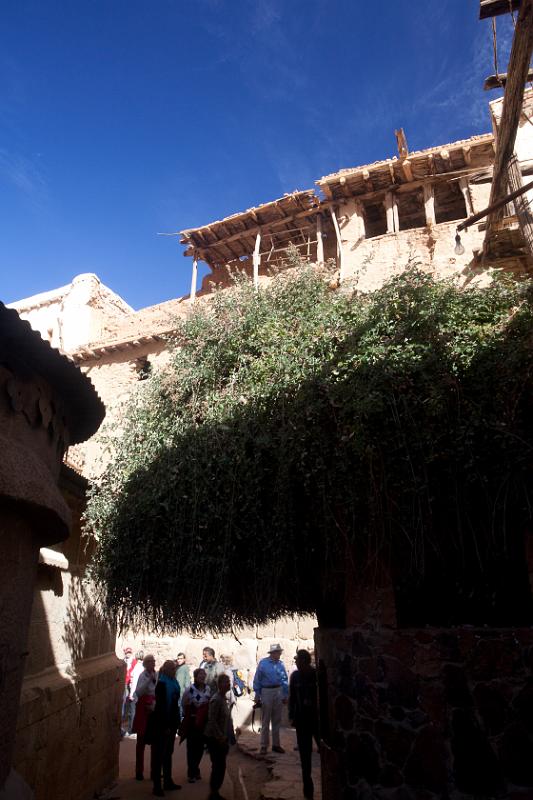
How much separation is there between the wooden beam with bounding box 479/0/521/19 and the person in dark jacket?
9614 mm

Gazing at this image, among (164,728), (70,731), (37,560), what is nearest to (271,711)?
(164,728)

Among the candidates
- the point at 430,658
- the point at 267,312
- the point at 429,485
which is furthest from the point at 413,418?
the point at 267,312

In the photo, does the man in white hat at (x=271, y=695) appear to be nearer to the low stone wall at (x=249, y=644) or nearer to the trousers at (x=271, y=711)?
the trousers at (x=271, y=711)

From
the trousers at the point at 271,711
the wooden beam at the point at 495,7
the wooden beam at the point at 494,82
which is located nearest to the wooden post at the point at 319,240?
the wooden beam at the point at 494,82

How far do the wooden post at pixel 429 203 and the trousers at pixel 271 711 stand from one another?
14080 mm

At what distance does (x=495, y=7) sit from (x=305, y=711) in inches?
362

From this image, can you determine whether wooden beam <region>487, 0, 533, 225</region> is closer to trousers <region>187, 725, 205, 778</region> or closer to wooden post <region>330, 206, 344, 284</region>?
wooden post <region>330, 206, 344, 284</region>

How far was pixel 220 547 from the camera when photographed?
5590 mm

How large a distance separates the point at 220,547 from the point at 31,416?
2.68m

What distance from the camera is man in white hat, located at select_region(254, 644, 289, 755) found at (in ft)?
30.5

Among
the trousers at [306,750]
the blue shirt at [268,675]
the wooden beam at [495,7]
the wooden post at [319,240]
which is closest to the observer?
the wooden beam at [495,7]

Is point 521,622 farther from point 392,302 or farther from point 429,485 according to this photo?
point 392,302

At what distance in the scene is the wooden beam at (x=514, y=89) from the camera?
6195 mm

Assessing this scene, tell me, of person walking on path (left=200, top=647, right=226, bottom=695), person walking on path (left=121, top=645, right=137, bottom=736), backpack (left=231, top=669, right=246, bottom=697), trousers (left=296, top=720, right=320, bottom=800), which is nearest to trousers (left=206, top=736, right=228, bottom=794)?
trousers (left=296, top=720, right=320, bottom=800)
